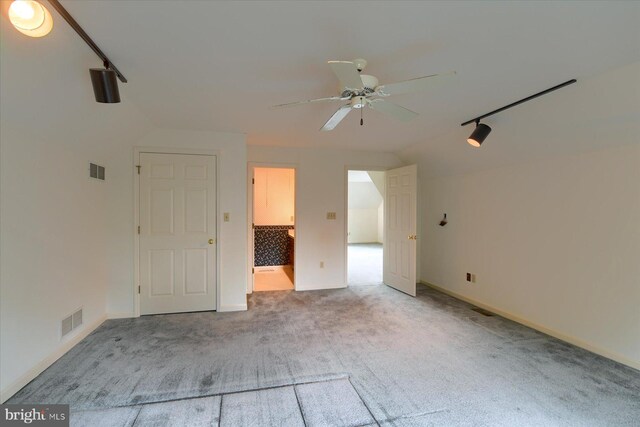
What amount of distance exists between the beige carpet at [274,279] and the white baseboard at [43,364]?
218cm

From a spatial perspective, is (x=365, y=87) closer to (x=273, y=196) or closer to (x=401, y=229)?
(x=401, y=229)

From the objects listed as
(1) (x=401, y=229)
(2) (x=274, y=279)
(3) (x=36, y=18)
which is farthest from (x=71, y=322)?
(1) (x=401, y=229)

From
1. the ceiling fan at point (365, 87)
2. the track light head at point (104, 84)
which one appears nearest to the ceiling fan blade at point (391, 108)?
the ceiling fan at point (365, 87)

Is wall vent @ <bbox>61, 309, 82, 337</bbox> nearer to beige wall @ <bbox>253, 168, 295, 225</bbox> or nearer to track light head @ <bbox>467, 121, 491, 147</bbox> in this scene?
beige wall @ <bbox>253, 168, 295, 225</bbox>

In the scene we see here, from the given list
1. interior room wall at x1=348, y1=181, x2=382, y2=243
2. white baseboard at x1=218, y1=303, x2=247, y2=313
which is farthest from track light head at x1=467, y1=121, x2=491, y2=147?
interior room wall at x1=348, y1=181, x2=382, y2=243

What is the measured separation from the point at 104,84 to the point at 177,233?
7.07 feet

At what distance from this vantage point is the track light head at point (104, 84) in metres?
1.79

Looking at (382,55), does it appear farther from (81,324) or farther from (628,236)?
(81,324)

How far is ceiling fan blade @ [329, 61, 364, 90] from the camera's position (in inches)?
59.2

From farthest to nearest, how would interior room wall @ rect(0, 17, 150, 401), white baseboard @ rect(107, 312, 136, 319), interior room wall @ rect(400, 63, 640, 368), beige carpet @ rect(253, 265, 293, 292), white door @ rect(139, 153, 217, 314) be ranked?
beige carpet @ rect(253, 265, 293, 292)
white door @ rect(139, 153, 217, 314)
white baseboard @ rect(107, 312, 136, 319)
interior room wall @ rect(400, 63, 640, 368)
interior room wall @ rect(0, 17, 150, 401)

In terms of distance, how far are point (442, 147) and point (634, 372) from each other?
9.48 ft

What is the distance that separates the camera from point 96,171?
3.13 m

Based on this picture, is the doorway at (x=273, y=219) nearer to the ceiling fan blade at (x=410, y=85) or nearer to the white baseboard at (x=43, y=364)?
the white baseboard at (x=43, y=364)

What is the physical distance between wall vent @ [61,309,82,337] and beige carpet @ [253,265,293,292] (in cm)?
224
